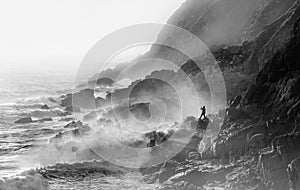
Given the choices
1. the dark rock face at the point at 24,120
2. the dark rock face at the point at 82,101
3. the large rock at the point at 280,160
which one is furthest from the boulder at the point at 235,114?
the dark rock face at the point at 82,101

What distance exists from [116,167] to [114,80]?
5147 centimetres

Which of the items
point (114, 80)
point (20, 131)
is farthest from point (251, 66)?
point (114, 80)

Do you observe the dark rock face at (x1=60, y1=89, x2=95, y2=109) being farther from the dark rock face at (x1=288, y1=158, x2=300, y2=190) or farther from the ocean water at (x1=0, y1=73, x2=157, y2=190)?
the dark rock face at (x1=288, y1=158, x2=300, y2=190)

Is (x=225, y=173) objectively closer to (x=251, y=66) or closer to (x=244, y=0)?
(x=251, y=66)

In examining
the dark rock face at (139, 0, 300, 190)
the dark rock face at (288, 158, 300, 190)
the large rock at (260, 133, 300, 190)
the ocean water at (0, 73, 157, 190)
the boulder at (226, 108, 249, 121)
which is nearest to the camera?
the dark rock face at (288, 158, 300, 190)

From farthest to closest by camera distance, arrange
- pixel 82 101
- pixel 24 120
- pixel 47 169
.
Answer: pixel 82 101, pixel 24 120, pixel 47 169

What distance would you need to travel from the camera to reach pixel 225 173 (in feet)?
54.3

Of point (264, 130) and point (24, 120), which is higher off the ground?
point (24, 120)

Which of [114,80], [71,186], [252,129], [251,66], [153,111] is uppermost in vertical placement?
[114,80]

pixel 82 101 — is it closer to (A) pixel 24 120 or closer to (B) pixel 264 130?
(A) pixel 24 120

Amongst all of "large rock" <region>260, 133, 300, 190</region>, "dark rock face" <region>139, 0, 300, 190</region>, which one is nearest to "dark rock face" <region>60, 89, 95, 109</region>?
"dark rock face" <region>139, 0, 300, 190</region>

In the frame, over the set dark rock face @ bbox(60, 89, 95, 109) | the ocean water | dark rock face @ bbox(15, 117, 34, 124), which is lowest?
the ocean water

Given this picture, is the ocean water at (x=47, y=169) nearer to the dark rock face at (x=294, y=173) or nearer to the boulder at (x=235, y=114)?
the boulder at (x=235, y=114)

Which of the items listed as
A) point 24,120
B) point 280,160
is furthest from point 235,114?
point 24,120
